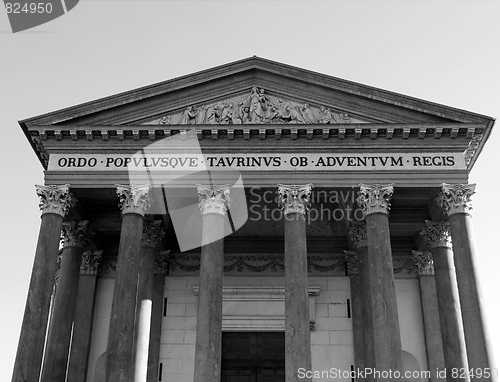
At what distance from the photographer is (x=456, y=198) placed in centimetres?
2492

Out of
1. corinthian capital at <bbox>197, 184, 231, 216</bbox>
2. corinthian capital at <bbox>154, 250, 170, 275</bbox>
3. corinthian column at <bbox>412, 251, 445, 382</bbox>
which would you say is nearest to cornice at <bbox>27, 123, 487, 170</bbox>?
corinthian capital at <bbox>197, 184, 231, 216</bbox>

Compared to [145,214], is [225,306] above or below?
below

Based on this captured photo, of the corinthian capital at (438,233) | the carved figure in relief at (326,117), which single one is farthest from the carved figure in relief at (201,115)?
the corinthian capital at (438,233)

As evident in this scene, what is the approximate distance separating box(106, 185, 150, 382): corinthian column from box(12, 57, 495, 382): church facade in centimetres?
6

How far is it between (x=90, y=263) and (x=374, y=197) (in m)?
13.4

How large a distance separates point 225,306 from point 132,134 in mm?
9073

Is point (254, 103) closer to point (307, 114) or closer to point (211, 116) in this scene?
point (211, 116)

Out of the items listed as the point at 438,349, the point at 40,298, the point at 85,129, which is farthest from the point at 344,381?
the point at 85,129

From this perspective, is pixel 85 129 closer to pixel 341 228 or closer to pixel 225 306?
pixel 225 306

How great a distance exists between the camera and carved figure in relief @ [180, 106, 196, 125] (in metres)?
26.6

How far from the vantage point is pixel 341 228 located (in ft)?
99.6

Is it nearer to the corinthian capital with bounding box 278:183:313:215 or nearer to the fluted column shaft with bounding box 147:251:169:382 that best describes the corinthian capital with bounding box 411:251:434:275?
the corinthian capital with bounding box 278:183:313:215

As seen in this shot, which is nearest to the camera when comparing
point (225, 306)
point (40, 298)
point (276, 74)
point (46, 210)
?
point (40, 298)

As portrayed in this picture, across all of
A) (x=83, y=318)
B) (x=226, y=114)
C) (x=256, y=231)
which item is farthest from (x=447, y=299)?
(x=83, y=318)
